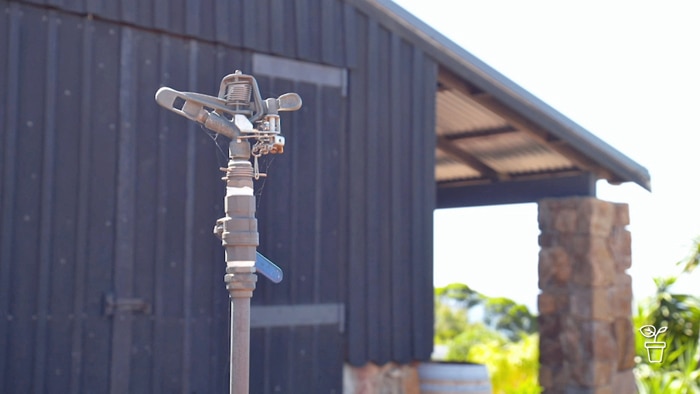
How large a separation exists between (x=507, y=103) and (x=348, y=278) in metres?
Answer: 2.59

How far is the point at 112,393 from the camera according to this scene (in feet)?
22.3

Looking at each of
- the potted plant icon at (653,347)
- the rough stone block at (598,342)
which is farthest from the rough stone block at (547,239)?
the potted plant icon at (653,347)

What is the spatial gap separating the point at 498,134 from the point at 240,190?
19.9 ft

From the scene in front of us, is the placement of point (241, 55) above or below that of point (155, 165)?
above

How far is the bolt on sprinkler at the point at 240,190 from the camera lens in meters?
5.18

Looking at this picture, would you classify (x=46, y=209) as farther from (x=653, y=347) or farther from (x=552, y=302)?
(x=653, y=347)

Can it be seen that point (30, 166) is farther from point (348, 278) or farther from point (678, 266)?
point (678, 266)

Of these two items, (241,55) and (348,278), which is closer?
(241,55)

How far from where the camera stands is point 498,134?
10.8m

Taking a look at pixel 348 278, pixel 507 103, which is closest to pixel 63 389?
pixel 348 278

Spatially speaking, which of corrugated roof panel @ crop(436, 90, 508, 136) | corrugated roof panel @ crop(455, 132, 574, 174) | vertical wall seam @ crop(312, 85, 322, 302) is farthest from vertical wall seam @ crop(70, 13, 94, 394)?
corrugated roof panel @ crop(455, 132, 574, 174)

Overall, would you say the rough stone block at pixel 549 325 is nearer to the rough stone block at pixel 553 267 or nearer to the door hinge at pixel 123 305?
the rough stone block at pixel 553 267

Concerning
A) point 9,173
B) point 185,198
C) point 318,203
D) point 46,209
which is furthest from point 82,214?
point 318,203

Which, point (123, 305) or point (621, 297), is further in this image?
point (621, 297)
